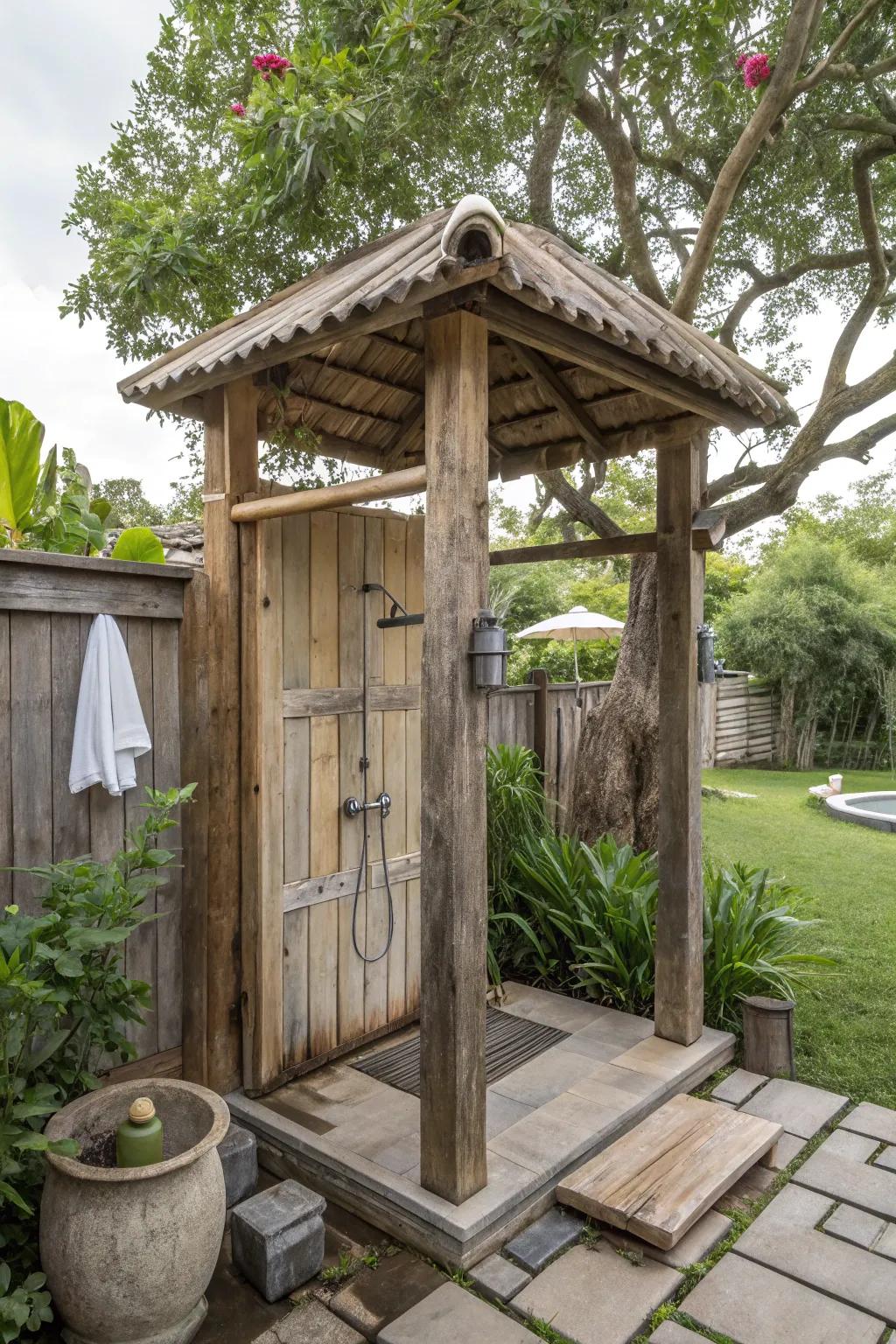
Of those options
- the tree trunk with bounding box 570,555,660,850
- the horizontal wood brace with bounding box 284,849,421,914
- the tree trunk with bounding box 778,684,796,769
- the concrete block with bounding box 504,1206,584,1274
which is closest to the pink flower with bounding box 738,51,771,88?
the tree trunk with bounding box 570,555,660,850

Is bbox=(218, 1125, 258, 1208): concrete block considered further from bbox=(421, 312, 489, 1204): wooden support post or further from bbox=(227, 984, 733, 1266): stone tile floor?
bbox=(421, 312, 489, 1204): wooden support post

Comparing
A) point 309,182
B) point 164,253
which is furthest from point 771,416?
point 164,253

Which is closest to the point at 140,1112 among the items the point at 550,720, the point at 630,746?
the point at 630,746

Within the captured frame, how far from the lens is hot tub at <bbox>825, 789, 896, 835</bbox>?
308 inches

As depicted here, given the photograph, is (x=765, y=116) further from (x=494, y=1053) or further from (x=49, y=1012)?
(x=49, y=1012)

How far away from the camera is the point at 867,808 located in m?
8.83

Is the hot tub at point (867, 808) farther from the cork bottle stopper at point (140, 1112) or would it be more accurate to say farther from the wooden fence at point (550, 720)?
the cork bottle stopper at point (140, 1112)

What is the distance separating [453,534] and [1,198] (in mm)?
18945

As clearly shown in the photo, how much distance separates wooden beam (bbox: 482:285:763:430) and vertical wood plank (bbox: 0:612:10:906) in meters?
1.65

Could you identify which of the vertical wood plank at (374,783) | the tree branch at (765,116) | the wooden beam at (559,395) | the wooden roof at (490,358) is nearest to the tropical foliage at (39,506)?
the wooden roof at (490,358)

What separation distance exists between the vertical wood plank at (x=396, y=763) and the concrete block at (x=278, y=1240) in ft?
4.14

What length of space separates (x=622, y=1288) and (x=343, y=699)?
2.05 m

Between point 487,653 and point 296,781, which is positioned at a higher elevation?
point 487,653

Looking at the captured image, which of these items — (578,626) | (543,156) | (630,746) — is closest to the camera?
(630,746)
